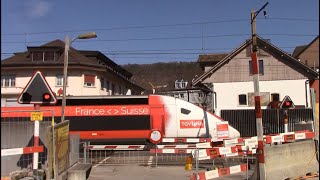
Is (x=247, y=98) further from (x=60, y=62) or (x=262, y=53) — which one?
(x=60, y=62)

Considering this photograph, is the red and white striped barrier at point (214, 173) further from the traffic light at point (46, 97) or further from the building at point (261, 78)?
the building at point (261, 78)

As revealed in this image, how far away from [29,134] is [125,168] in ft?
27.5

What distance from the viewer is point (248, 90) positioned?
153 ft

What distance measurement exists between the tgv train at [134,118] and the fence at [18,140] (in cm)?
1597

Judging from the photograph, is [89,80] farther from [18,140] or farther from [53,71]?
[18,140]

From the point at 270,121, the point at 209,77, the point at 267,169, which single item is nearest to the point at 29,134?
the point at 267,169

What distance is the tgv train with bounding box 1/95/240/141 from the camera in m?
26.8

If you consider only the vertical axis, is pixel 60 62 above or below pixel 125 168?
above

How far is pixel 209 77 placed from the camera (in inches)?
1860

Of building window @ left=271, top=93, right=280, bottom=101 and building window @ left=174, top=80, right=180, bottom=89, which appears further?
building window @ left=174, top=80, right=180, bottom=89

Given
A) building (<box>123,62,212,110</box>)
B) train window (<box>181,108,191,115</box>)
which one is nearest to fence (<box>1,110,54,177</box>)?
train window (<box>181,108,191,115</box>)

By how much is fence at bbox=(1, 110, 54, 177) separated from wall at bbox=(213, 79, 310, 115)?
119ft

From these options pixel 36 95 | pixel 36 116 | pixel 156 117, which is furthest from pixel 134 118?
pixel 36 116

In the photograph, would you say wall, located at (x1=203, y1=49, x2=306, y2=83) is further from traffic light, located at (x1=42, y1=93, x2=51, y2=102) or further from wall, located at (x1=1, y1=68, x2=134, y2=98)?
traffic light, located at (x1=42, y1=93, x2=51, y2=102)
